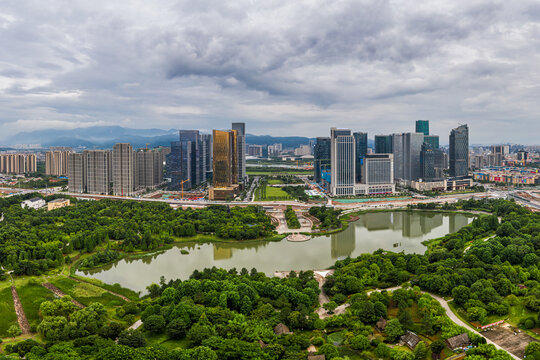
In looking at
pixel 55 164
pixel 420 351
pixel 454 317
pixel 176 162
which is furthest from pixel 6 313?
pixel 55 164

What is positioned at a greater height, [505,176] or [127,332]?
[505,176]

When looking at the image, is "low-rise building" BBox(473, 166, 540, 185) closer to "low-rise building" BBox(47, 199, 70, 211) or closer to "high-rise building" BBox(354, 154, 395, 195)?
"high-rise building" BBox(354, 154, 395, 195)

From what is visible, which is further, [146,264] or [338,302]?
[146,264]

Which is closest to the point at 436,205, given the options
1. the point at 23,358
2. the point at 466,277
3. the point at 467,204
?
the point at 467,204

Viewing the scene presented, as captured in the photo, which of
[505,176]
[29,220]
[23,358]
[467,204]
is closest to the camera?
[23,358]

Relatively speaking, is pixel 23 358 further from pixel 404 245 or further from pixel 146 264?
pixel 404 245

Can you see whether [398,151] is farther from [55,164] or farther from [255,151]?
[255,151]

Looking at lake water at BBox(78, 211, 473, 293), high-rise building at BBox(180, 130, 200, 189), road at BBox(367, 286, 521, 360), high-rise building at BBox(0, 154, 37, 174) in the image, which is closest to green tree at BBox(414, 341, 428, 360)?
road at BBox(367, 286, 521, 360)
